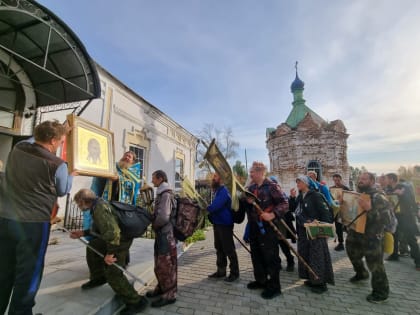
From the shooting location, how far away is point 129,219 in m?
2.52

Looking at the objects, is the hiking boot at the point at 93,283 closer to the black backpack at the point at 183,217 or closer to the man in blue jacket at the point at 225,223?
the black backpack at the point at 183,217

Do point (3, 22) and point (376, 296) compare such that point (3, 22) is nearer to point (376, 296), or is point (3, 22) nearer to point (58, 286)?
point (58, 286)

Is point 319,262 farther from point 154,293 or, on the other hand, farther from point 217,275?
point 154,293

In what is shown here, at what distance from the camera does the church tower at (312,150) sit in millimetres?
19609

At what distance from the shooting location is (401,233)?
5.03 m

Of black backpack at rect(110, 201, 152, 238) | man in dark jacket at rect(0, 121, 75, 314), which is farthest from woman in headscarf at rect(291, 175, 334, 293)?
man in dark jacket at rect(0, 121, 75, 314)

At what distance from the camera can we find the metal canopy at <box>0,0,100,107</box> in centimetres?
421

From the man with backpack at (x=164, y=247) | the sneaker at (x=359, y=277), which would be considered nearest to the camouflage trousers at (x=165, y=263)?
the man with backpack at (x=164, y=247)

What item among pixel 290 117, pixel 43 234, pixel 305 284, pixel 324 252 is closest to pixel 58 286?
pixel 43 234

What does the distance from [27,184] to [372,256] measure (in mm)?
4361

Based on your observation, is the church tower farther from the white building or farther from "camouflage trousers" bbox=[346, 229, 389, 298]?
"camouflage trousers" bbox=[346, 229, 389, 298]

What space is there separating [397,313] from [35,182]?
4.40 meters

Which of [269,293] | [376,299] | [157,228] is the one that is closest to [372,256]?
[376,299]

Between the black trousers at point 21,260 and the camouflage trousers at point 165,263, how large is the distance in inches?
51.7
